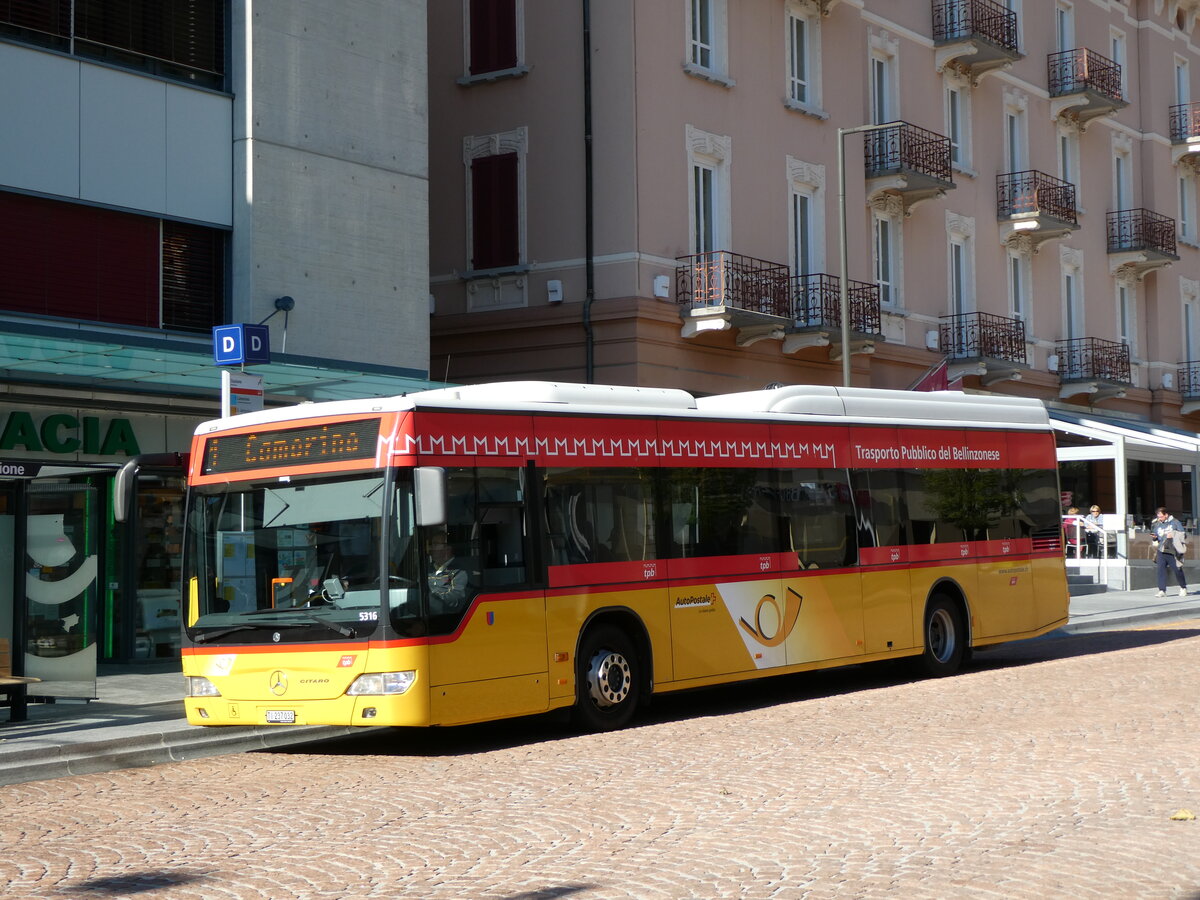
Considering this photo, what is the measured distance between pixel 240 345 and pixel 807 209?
17538mm

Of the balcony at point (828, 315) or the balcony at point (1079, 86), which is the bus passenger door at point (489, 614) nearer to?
the balcony at point (828, 315)

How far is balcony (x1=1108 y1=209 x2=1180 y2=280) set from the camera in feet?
137

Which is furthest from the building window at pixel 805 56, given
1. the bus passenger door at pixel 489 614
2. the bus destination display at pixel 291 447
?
the bus destination display at pixel 291 447

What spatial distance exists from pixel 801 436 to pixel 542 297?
40.3 ft

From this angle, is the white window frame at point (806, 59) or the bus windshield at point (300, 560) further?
the white window frame at point (806, 59)

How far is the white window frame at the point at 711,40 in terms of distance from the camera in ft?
93.9

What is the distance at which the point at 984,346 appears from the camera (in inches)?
1375

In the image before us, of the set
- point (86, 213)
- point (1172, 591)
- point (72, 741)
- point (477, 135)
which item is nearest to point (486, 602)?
point (72, 741)

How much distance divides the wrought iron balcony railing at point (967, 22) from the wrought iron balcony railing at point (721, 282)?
954cm

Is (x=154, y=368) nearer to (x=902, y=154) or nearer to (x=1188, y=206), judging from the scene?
(x=902, y=154)

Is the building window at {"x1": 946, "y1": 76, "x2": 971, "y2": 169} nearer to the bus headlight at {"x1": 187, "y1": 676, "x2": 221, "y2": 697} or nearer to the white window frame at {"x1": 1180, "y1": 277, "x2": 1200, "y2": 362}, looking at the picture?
the white window frame at {"x1": 1180, "y1": 277, "x2": 1200, "y2": 362}

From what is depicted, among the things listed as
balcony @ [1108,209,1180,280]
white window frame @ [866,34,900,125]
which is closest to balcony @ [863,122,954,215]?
white window frame @ [866,34,900,125]

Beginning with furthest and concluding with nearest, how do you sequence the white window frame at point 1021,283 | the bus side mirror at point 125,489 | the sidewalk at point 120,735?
1. the white window frame at point 1021,283
2. the bus side mirror at point 125,489
3. the sidewalk at point 120,735

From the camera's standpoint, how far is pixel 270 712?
12.8 meters
